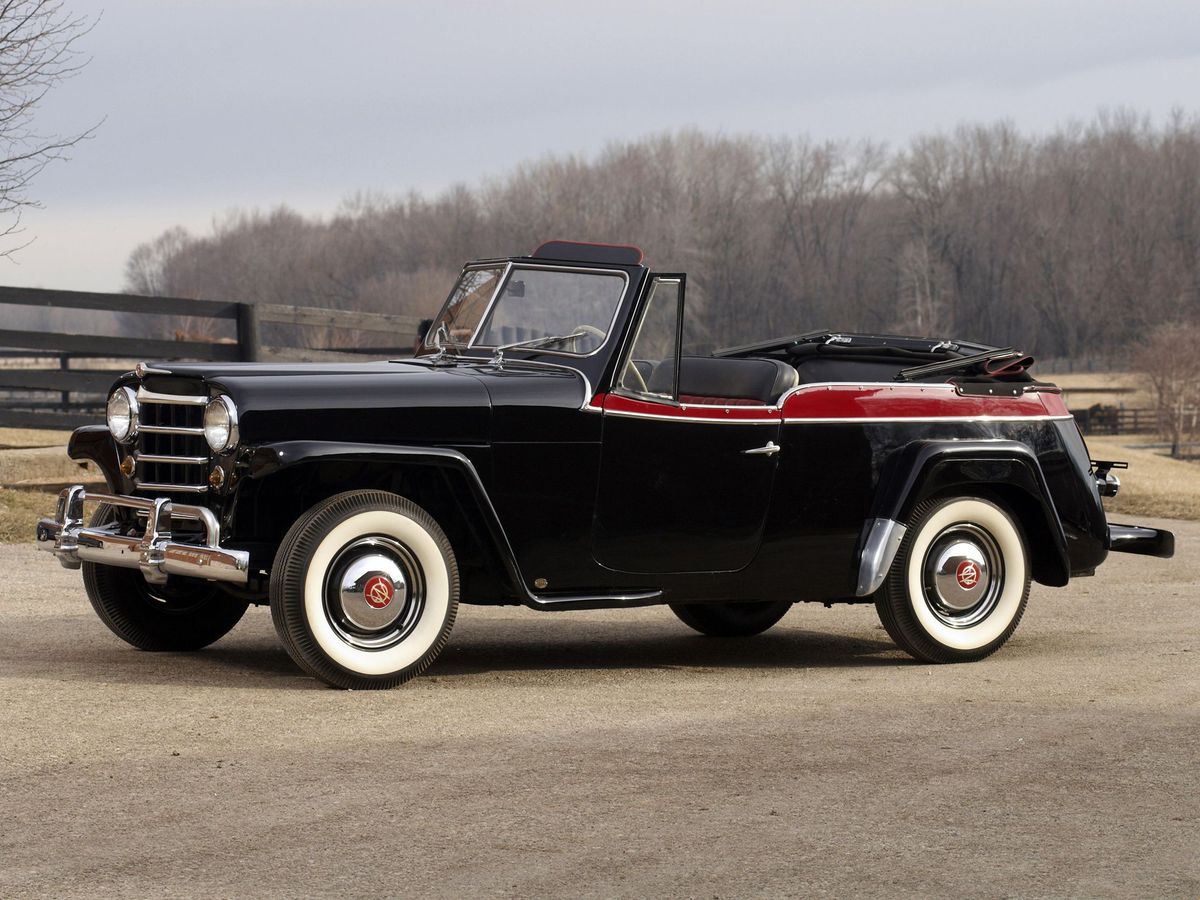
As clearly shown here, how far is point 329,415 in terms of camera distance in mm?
6641

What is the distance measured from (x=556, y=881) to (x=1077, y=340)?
11500cm

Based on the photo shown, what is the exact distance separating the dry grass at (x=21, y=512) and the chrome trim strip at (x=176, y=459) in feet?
21.8

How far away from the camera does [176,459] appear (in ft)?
22.4

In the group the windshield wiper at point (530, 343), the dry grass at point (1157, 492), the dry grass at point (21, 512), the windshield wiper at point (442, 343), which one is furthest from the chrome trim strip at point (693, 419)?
the dry grass at point (1157, 492)

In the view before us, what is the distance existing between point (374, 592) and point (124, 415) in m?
1.48

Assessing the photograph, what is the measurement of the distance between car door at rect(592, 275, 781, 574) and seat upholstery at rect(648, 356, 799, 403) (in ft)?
0.35

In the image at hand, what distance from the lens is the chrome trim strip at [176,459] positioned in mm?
6727

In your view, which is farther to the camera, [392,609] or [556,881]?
[392,609]

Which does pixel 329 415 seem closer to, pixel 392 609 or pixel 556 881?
pixel 392 609

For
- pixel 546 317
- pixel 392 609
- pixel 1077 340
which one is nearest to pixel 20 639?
pixel 392 609

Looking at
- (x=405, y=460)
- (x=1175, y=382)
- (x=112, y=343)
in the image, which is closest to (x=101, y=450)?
(x=405, y=460)

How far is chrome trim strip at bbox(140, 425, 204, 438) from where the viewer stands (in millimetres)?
6742

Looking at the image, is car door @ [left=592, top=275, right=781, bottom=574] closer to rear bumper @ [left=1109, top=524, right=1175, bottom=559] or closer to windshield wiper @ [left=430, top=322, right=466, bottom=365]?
windshield wiper @ [left=430, top=322, right=466, bottom=365]

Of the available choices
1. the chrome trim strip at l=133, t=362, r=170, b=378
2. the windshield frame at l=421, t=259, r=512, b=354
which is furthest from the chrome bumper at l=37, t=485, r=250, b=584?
the windshield frame at l=421, t=259, r=512, b=354
